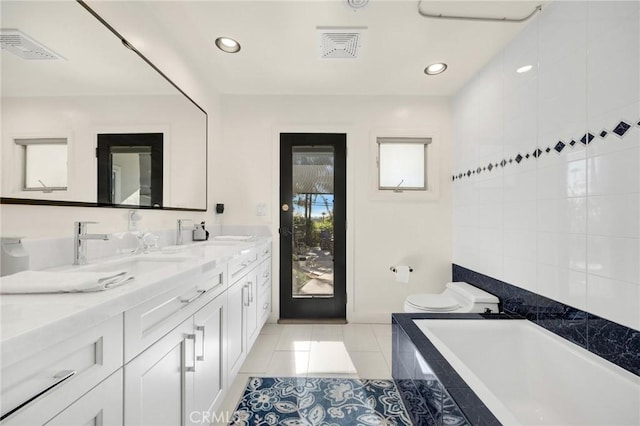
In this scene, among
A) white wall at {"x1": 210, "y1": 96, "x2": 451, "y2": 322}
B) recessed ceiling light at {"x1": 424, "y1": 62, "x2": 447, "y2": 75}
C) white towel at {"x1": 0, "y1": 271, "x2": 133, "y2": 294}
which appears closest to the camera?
white towel at {"x1": 0, "y1": 271, "x2": 133, "y2": 294}

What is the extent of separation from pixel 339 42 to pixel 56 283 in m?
2.03

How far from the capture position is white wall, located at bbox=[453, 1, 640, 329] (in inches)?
46.3

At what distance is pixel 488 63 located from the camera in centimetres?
221

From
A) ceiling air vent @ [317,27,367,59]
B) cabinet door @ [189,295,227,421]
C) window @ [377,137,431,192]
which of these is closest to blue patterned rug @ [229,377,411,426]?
cabinet door @ [189,295,227,421]

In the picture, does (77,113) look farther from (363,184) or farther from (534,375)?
(534,375)

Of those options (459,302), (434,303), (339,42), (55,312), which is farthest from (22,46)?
(459,302)

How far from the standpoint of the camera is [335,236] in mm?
2814

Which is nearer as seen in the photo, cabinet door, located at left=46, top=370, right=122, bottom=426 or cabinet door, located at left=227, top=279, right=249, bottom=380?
cabinet door, located at left=46, top=370, right=122, bottom=426

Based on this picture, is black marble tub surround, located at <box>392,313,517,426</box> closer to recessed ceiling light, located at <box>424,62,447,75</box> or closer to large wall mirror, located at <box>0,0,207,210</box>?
large wall mirror, located at <box>0,0,207,210</box>

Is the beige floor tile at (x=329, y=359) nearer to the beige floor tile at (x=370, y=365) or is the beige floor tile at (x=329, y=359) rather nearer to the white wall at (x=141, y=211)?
the beige floor tile at (x=370, y=365)

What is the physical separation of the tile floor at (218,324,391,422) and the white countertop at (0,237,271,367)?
4.04 feet

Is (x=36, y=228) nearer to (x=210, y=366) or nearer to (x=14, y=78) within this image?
(x=14, y=78)

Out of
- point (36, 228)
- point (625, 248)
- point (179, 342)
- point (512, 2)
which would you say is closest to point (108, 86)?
A: point (36, 228)

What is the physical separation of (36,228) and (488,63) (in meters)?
3.06
